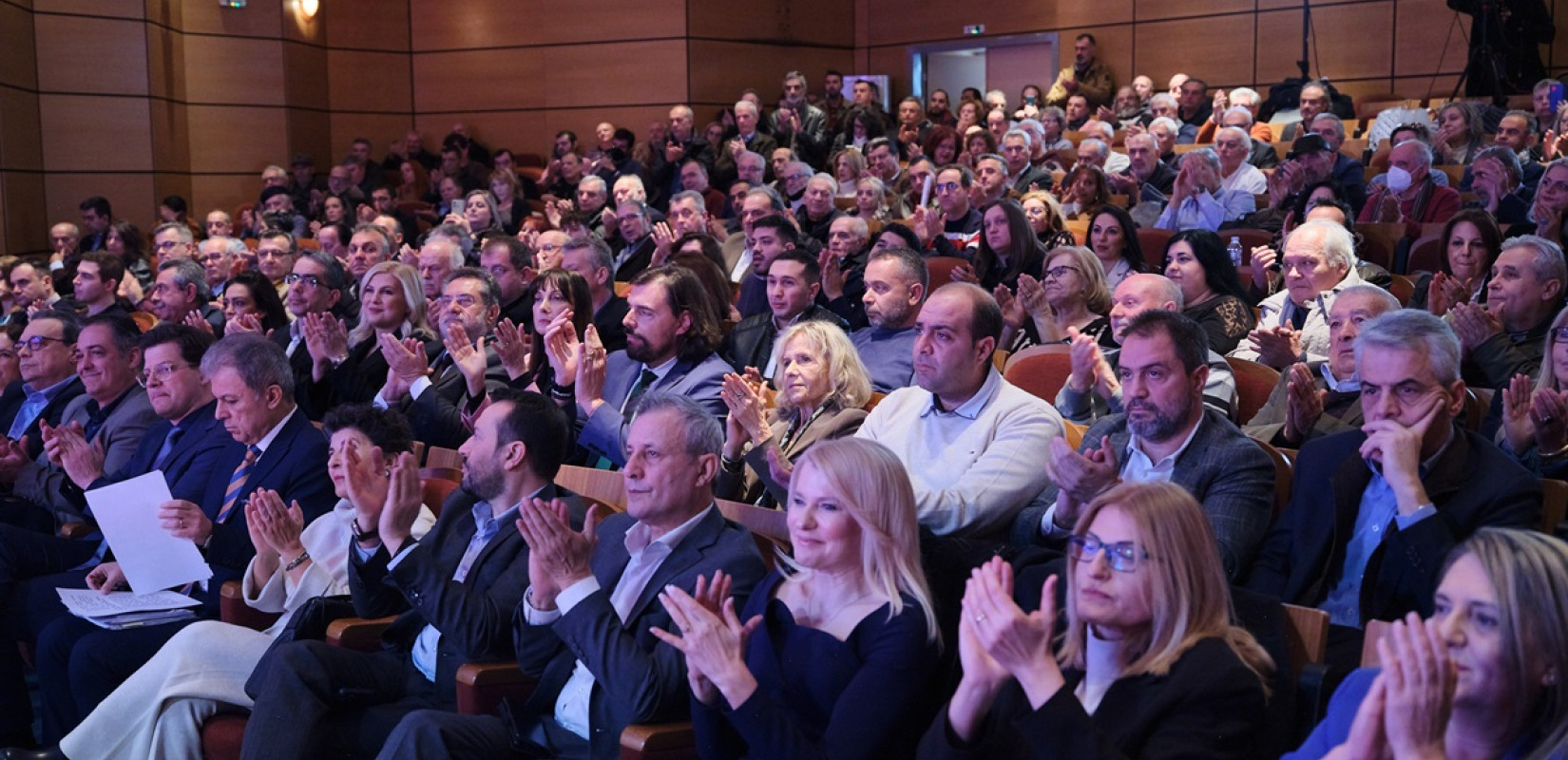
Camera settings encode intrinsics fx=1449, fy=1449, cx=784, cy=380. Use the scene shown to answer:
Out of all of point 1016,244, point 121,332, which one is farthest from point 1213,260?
point 121,332

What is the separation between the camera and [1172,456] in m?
2.60

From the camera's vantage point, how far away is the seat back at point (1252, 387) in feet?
11.4

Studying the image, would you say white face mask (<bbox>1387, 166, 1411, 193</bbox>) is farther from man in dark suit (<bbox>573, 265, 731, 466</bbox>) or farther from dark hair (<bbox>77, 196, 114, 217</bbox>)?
dark hair (<bbox>77, 196, 114, 217</bbox>)

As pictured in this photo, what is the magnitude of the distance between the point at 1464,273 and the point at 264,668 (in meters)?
3.57

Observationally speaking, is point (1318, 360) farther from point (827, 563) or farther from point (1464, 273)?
point (827, 563)

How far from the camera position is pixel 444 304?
4.65 m

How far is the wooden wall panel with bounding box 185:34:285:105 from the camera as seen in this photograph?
10312 mm

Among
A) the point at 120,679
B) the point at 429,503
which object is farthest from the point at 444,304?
the point at 120,679

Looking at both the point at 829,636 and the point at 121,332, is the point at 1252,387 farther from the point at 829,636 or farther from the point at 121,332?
the point at 121,332

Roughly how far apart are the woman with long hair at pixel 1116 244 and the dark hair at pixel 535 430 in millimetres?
2554

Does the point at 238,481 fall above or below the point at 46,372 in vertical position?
below

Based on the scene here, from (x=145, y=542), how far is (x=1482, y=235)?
3.82m

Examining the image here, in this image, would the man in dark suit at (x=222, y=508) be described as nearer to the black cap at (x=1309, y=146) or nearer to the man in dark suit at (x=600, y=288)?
the man in dark suit at (x=600, y=288)

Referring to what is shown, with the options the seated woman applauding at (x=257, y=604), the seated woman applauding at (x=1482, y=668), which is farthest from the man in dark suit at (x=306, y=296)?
the seated woman applauding at (x=1482, y=668)
